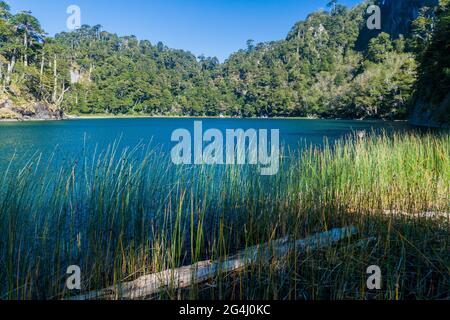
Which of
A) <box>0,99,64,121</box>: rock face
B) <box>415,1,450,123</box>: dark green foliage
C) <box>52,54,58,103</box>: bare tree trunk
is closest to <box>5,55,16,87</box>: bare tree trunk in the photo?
<box>0,99,64,121</box>: rock face

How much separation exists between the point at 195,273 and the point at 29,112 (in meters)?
45.4

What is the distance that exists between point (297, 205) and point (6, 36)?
56.9m

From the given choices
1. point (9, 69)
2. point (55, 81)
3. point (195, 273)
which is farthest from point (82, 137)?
point (55, 81)

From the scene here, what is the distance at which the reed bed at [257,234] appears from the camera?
8.01ft

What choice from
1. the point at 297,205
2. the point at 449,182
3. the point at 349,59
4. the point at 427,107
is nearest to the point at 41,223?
the point at 297,205

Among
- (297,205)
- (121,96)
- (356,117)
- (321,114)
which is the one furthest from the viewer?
(121,96)

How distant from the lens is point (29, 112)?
4178 cm

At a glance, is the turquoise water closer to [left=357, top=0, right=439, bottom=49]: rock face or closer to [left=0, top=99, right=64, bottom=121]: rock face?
[left=0, top=99, right=64, bottom=121]: rock face

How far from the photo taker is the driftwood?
2363 millimetres

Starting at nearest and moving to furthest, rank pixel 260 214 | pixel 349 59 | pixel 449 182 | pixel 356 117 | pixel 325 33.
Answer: pixel 260 214 → pixel 449 182 → pixel 356 117 → pixel 349 59 → pixel 325 33

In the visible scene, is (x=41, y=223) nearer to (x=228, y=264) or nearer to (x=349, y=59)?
(x=228, y=264)

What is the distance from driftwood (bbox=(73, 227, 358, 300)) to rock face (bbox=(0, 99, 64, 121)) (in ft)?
135

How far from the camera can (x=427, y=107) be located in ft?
86.6
